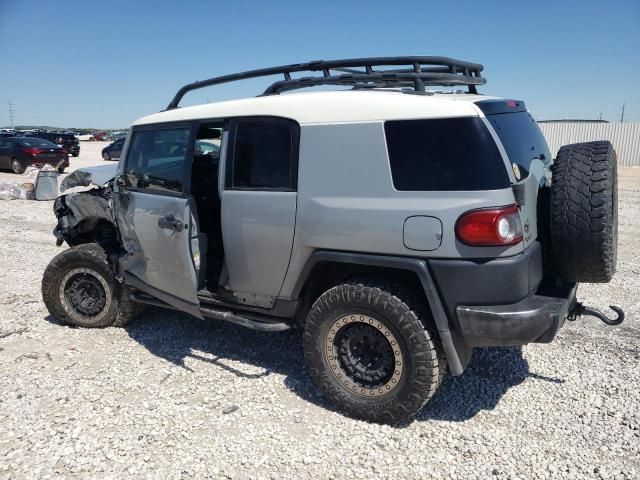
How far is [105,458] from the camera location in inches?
115

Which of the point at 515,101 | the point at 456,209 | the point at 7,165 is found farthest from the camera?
the point at 7,165

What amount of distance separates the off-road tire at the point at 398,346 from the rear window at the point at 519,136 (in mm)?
1086

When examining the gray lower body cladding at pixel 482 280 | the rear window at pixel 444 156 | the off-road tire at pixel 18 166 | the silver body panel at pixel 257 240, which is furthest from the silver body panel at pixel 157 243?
the off-road tire at pixel 18 166

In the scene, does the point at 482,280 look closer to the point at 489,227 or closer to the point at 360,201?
the point at 489,227

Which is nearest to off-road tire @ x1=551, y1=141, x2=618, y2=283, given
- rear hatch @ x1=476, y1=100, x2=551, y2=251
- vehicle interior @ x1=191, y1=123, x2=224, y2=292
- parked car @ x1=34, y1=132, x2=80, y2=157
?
rear hatch @ x1=476, y1=100, x2=551, y2=251

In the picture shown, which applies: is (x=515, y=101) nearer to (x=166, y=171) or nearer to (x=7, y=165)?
(x=166, y=171)

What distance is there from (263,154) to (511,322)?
6.47ft

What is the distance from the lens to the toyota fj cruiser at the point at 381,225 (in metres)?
2.85

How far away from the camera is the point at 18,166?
21.0m

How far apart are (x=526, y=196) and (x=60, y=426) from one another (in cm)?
327

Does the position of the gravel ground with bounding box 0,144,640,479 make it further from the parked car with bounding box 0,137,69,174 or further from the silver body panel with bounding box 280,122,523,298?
the parked car with bounding box 0,137,69,174

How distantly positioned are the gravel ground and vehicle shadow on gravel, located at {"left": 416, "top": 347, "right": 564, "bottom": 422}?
0.5 inches

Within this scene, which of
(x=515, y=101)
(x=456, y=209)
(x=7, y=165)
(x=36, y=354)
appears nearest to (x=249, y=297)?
(x=456, y=209)

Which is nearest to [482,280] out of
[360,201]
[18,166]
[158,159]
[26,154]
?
[360,201]
